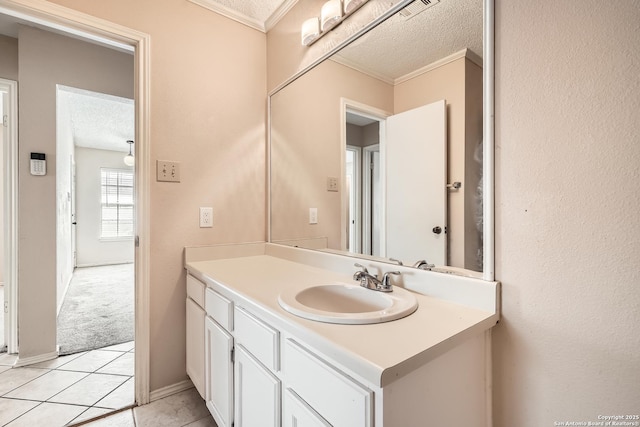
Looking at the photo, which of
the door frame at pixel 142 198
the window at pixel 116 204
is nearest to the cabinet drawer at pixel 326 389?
the door frame at pixel 142 198

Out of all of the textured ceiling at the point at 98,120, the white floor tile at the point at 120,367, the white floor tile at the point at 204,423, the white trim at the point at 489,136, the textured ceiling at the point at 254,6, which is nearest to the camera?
the white trim at the point at 489,136

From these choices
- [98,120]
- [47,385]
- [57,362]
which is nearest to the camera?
[47,385]

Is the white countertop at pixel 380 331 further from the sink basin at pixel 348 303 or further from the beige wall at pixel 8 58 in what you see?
the beige wall at pixel 8 58

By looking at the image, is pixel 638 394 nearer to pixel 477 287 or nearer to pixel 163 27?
pixel 477 287

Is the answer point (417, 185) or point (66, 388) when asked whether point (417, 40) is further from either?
point (66, 388)

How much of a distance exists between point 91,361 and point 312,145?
7.01 feet

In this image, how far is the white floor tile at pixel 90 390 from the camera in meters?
1.62

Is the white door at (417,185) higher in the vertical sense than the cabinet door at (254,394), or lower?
higher

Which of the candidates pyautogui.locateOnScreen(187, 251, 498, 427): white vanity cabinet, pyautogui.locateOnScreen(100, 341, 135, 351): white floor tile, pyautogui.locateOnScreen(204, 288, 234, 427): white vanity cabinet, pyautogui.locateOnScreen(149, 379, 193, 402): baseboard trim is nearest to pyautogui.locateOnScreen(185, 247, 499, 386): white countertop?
pyautogui.locateOnScreen(187, 251, 498, 427): white vanity cabinet

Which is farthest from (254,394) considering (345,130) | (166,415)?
(345,130)

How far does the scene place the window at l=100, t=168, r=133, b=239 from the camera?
19.0 feet

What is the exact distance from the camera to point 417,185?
3.79 ft

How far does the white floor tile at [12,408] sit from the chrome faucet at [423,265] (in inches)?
83.8

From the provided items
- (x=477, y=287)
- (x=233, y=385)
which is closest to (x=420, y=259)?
(x=477, y=287)
